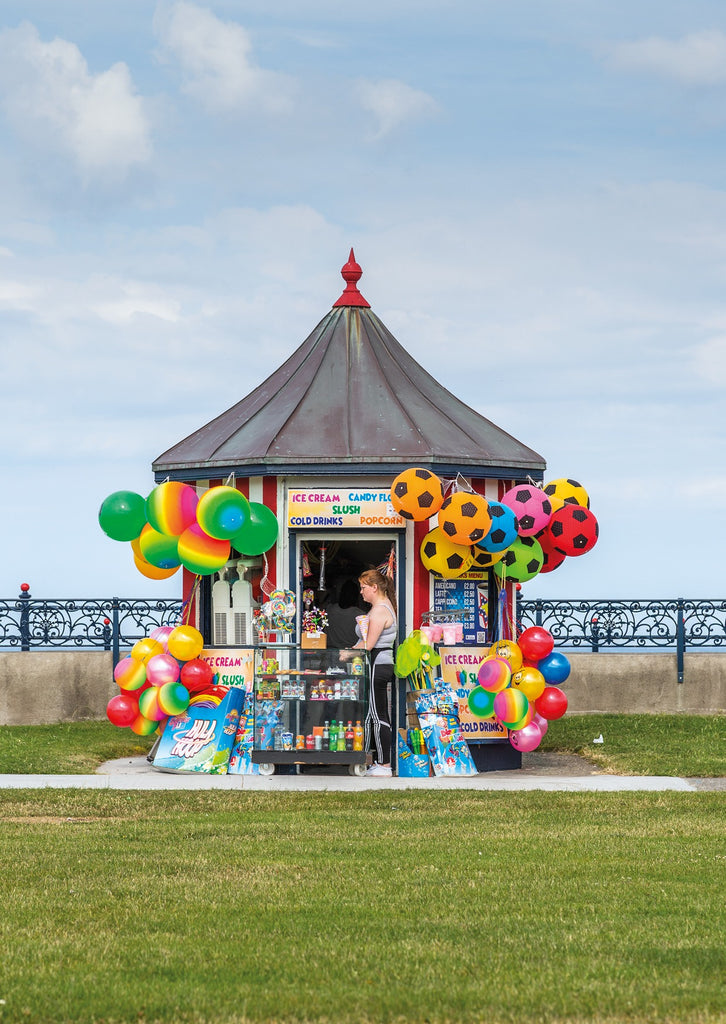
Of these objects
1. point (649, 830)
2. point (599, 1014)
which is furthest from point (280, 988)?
point (649, 830)

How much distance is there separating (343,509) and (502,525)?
1681 millimetres

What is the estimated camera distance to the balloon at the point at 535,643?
15.9m

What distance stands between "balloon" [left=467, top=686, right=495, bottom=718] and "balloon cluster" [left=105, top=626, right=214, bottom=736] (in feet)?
9.35

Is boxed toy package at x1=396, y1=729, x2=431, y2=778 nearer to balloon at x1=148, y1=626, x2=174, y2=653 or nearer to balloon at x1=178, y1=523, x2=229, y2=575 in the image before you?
balloon at x1=178, y1=523, x2=229, y2=575

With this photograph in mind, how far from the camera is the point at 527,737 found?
1550 centimetres

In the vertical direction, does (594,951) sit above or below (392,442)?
below

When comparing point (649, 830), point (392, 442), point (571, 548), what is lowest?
point (649, 830)

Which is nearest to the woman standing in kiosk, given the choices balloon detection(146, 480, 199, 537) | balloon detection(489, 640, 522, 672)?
balloon detection(489, 640, 522, 672)

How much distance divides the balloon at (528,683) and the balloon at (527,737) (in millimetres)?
324

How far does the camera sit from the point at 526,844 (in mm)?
10586

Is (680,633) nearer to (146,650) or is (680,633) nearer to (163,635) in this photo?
(163,635)

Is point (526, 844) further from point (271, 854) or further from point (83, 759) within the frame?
point (83, 759)

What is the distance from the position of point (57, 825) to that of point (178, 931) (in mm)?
4061

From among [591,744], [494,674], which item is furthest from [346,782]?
[591,744]
